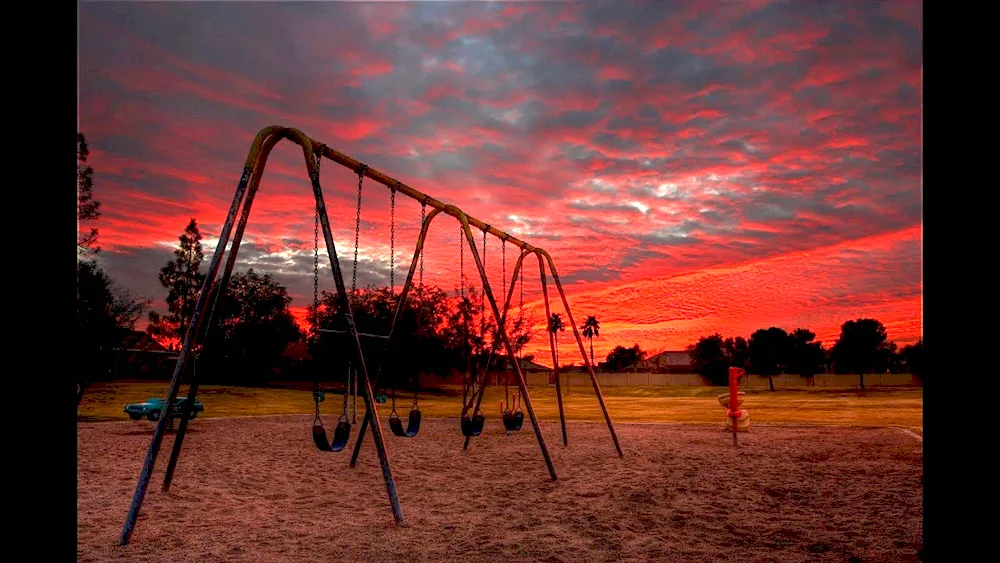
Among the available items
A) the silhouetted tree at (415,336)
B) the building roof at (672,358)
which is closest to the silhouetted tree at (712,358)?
the building roof at (672,358)

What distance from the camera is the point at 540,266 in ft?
40.8

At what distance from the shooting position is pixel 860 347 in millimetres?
83188

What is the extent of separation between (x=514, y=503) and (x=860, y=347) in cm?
8665

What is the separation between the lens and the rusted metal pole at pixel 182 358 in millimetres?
6090

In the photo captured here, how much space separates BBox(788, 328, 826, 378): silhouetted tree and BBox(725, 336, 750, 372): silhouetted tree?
5.14 meters

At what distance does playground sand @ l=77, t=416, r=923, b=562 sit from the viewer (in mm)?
5895

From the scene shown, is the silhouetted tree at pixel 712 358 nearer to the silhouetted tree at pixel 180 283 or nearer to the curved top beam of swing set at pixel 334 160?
the silhouetted tree at pixel 180 283

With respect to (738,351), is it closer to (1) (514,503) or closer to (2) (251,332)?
(2) (251,332)

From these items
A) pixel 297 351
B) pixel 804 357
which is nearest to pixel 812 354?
pixel 804 357

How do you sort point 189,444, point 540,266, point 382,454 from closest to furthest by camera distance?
1. point 382,454
2. point 540,266
3. point 189,444

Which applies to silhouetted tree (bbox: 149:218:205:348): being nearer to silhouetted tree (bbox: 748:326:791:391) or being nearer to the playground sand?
the playground sand
